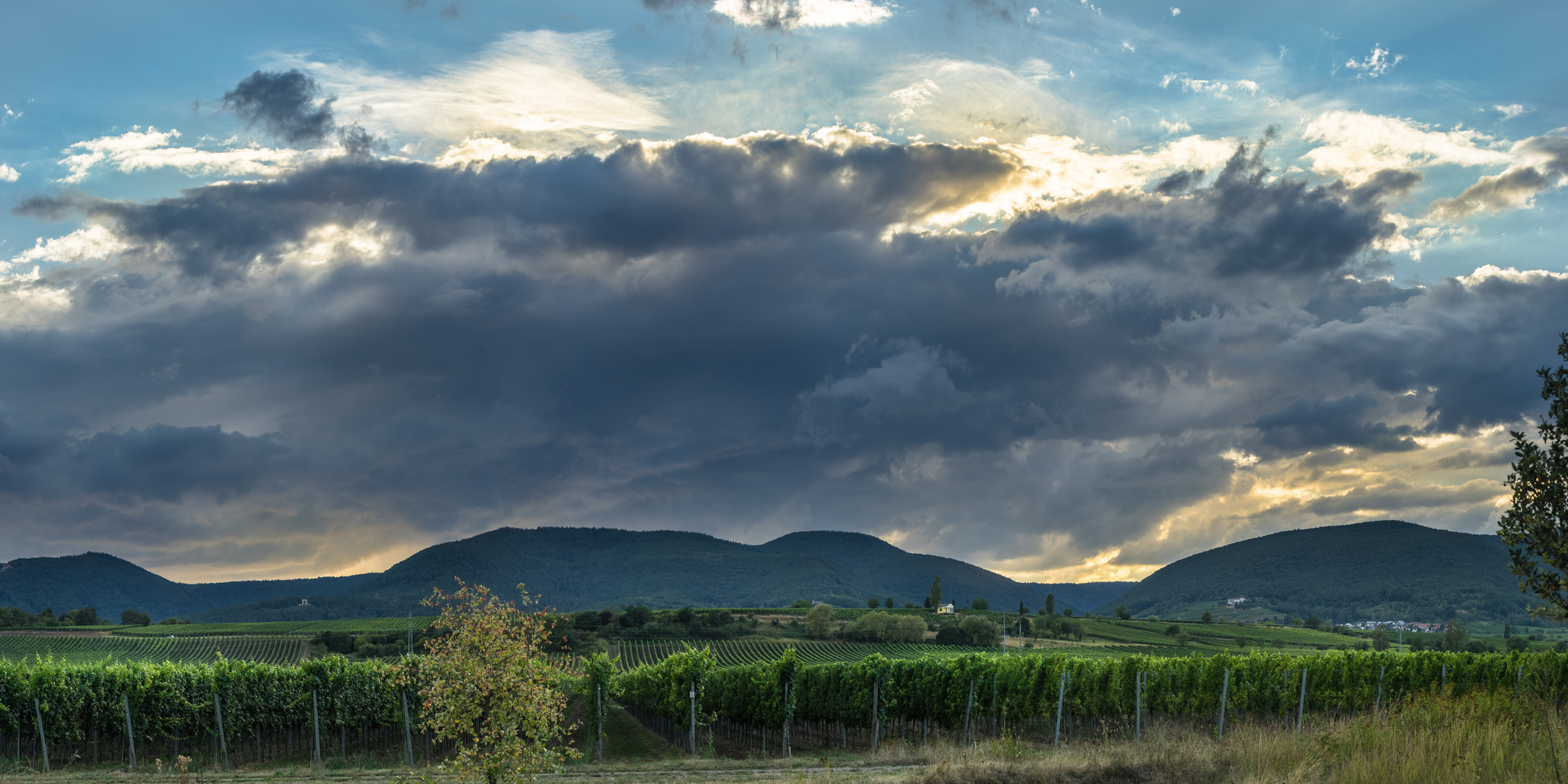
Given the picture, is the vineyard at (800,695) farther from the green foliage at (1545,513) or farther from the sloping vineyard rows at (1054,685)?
the green foliage at (1545,513)

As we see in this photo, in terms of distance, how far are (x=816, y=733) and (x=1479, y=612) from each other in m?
201

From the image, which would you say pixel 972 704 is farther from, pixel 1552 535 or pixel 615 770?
pixel 1552 535

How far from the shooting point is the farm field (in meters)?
115

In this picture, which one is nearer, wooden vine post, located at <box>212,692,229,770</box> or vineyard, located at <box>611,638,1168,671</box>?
wooden vine post, located at <box>212,692,229,770</box>

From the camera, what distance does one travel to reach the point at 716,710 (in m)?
46.5

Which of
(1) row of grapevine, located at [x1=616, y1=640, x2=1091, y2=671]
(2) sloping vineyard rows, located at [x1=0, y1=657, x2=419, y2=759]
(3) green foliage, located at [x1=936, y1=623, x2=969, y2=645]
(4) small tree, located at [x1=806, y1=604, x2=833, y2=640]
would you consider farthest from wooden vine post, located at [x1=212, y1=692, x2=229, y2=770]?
(3) green foliage, located at [x1=936, y1=623, x2=969, y2=645]

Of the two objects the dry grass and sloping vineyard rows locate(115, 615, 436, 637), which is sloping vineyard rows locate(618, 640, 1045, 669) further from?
the dry grass

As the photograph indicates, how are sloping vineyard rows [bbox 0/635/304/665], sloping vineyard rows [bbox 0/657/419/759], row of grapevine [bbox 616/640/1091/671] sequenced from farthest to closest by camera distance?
row of grapevine [bbox 616/640/1091/671] < sloping vineyard rows [bbox 0/635/304/665] < sloping vineyard rows [bbox 0/657/419/759]

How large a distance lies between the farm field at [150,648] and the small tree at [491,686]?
11261 cm

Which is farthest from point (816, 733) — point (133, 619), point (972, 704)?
point (133, 619)

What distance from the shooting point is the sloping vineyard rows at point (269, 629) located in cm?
14088

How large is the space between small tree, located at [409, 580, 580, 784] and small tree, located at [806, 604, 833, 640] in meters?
123

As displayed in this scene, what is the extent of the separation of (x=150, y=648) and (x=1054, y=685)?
130 meters

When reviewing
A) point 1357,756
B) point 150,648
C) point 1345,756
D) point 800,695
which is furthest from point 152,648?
point 1357,756
